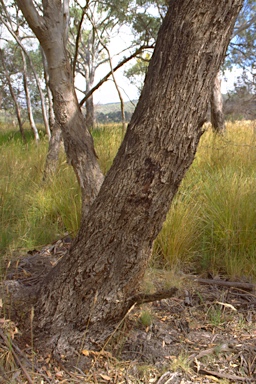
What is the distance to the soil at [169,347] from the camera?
1890mm

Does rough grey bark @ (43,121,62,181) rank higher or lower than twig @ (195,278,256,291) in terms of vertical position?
higher

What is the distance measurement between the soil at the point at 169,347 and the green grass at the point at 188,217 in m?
0.36

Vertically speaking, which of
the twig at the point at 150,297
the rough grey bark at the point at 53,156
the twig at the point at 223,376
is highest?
the rough grey bark at the point at 53,156

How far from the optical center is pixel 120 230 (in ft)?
6.23

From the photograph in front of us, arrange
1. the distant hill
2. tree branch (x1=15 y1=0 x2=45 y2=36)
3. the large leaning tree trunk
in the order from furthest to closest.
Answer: the distant hill → the large leaning tree trunk → tree branch (x1=15 y1=0 x2=45 y2=36)

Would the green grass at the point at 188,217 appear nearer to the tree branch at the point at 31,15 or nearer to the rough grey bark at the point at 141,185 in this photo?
the rough grey bark at the point at 141,185

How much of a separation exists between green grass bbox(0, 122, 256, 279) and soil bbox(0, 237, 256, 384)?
1.19 feet

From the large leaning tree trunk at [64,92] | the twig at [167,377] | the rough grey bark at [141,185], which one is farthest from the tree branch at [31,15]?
the twig at [167,377]

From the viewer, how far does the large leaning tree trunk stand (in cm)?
291

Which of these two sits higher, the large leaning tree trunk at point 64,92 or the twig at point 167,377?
the large leaning tree trunk at point 64,92

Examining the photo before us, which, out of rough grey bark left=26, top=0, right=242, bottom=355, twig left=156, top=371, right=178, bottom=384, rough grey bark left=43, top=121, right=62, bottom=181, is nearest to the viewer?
rough grey bark left=26, top=0, right=242, bottom=355

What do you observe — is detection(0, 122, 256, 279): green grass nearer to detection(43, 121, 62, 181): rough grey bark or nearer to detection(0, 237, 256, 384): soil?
detection(43, 121, 62, 181): rough grey bark

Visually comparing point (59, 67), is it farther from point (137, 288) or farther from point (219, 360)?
point (219, 360)

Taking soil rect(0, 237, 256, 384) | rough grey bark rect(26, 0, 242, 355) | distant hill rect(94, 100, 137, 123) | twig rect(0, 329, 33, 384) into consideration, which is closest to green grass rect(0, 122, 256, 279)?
soil rect(0, 237, 256, 384)
